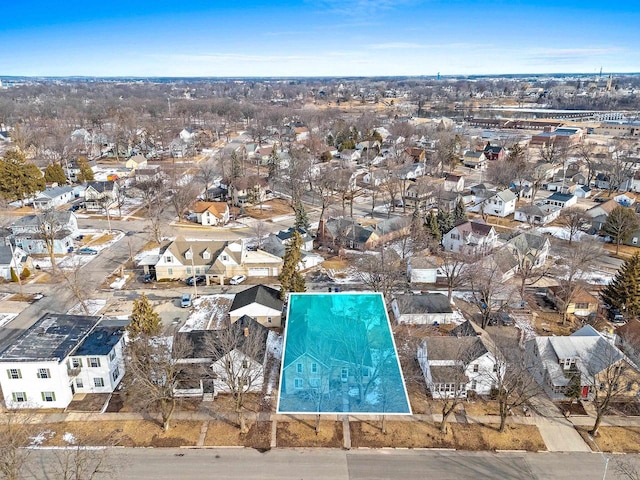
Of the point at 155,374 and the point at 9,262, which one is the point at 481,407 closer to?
the point at 155,374

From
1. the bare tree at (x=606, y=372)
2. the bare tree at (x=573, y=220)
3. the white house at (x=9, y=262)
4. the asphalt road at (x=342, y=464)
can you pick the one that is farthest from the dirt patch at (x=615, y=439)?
the white house at (x=9, y=262)

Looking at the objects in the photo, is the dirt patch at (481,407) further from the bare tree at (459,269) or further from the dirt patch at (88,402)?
the dirt patch at (88,402)

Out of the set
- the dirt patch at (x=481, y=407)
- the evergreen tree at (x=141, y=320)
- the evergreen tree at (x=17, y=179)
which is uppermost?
the evergreen tree at (x=17, y=179)

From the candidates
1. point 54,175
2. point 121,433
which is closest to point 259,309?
point 121,433

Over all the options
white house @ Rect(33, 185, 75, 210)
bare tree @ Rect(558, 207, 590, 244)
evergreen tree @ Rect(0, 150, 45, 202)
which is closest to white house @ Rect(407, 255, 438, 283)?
bare tree @ Rect(558, 207, 590, 244)

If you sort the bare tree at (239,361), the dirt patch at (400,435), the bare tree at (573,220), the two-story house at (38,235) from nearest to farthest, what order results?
1. the dirt patch at (400,435)
2. the bare tree at (239,361)
3. the two-story house at (38,235)
4. the bare tree at (573,220)

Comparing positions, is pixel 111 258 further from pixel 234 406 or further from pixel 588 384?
pixel 588 384

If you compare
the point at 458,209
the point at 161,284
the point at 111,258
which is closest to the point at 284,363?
the point at 161,284
